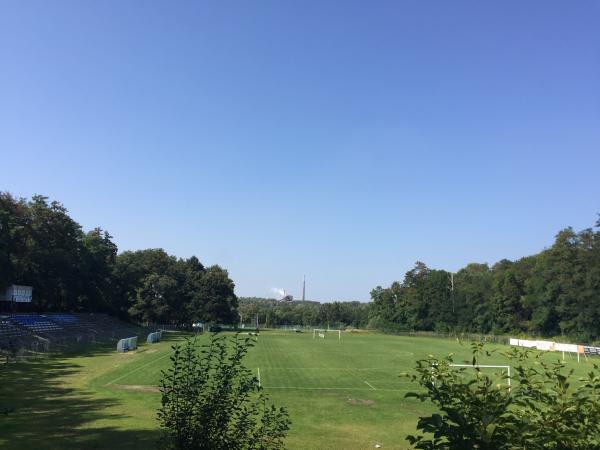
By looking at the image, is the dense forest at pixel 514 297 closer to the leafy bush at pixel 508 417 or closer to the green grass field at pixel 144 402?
the green grass field at pixel 144 402

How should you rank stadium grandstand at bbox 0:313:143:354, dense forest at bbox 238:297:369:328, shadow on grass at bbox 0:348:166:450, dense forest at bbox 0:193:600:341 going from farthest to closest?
dense forest at bbox 238:297:369:328, dense forest at bbox 0:193:600:341, stadium grandstand at bbox 0:313:143:354, shadow on grass at bbox 0:348:166:450

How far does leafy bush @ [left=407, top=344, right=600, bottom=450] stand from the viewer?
160 inches

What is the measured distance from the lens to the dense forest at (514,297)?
86625 millimetres

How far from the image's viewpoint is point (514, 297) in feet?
358

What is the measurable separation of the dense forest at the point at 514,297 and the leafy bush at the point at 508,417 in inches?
2406

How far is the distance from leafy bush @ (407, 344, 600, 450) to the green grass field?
333 centimetres

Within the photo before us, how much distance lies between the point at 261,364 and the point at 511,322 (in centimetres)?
8443

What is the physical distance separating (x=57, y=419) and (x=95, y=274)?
245 feet

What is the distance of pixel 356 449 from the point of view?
17016mm

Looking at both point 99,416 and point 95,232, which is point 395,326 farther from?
point 99,416

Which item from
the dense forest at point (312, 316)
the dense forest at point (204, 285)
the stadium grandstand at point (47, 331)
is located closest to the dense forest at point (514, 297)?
the dense forest at point (204, 285)

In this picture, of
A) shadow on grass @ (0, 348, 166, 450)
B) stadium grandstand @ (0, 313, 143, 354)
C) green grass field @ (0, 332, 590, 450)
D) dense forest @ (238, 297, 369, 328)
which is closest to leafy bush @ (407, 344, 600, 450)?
green grass field @ (0, 332, 590, 450)

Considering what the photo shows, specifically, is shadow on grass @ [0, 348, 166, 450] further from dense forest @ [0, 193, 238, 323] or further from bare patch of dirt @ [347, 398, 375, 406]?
dense forest @ [0, 193, 238, 323]

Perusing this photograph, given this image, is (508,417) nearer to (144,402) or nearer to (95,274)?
(144,402)
